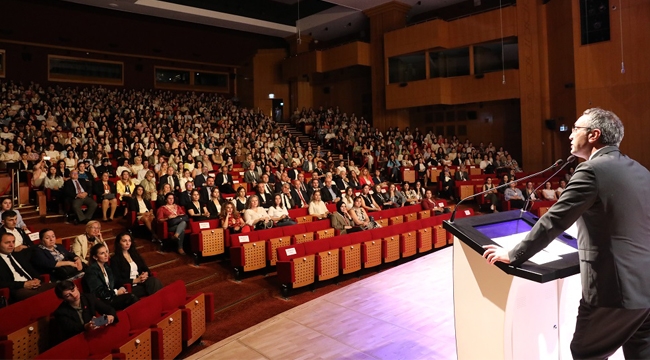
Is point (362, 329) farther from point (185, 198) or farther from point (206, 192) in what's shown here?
point (206, 192)

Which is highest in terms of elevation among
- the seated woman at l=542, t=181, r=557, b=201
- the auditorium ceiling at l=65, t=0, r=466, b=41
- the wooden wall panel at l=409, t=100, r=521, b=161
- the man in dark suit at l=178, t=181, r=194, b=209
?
the auditorium ceiling at l=65, t=0, r=466, b=41

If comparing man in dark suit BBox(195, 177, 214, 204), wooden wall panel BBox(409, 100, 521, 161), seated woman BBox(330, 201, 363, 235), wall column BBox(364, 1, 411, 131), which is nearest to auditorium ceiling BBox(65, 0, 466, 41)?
wall column BBox(364, 1, 411, 131)

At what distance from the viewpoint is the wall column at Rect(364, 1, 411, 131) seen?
9.82 metres

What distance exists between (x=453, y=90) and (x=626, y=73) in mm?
3150

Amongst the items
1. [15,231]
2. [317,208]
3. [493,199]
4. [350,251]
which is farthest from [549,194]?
[15,231]

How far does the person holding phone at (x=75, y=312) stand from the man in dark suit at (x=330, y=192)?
11.9 ft

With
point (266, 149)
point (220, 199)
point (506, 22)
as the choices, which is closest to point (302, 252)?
point (220, 199)

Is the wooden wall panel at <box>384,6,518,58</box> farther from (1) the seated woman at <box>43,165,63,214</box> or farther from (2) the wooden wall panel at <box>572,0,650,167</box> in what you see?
(1) the seated woman at <box>43,165,63,214</box>

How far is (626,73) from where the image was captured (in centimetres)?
690

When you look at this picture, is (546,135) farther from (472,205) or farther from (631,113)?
(472,205)

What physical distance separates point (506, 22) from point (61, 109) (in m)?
8.22

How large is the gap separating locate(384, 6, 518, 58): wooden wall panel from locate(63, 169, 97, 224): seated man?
721 cm

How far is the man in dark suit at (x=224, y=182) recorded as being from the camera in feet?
17.5

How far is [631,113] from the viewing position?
692 centimetres
